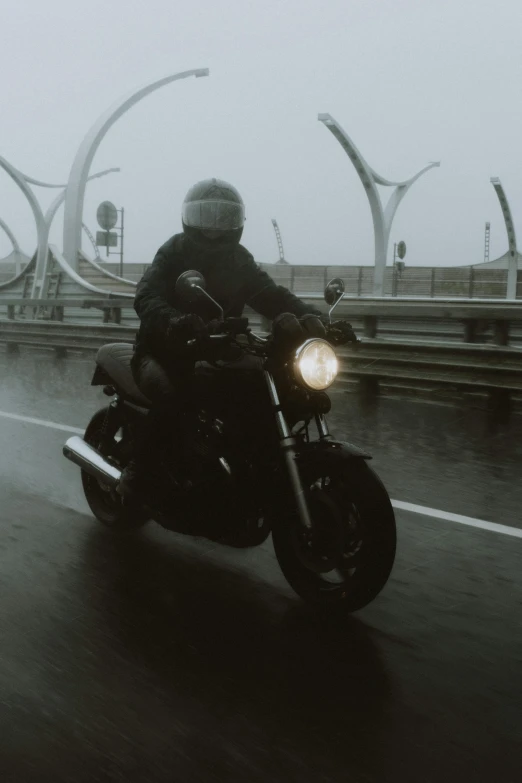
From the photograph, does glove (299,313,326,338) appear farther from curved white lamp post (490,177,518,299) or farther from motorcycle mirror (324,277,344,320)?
curved white lamp post (490,177,518,299)

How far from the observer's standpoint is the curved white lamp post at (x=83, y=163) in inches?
1147

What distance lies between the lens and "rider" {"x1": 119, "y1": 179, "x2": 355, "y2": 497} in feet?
15.5

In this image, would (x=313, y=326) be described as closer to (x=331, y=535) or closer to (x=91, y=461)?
(x=331, y=535)

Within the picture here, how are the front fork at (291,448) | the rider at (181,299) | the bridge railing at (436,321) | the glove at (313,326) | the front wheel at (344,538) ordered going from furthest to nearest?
the bridge railing at (436,321), the rider at (181,299), the glove at (313,326), the front fork at (291,448), the front wheel at (344,538)

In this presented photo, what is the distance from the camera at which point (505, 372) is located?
11.5m

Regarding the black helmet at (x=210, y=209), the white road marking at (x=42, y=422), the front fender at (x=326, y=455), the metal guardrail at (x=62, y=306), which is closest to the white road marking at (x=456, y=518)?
the front fender at (x=326, y=455)

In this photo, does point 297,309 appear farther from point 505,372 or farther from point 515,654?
point 505,372

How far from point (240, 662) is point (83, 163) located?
27.0 m

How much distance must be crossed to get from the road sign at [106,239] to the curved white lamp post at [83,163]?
51.8 inches

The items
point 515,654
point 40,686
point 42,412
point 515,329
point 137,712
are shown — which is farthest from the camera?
point 515,329

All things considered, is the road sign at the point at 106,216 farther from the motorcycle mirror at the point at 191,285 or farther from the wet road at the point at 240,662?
the motorcycle mirror at the point at 191,285

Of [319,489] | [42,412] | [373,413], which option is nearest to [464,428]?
[373,413]

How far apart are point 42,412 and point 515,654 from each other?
773 centimetres

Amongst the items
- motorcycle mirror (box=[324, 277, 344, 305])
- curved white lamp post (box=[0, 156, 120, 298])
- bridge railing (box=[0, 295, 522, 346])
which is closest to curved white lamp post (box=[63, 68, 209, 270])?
curved white lamp post (box=[0, 156, 120, 298])
